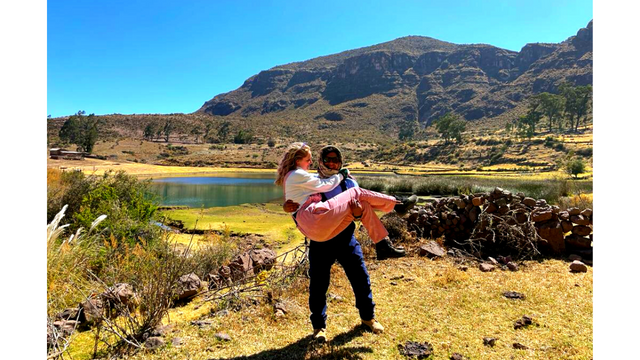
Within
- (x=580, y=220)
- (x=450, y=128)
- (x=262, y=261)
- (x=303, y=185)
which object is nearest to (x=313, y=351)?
(x=303, y=185)

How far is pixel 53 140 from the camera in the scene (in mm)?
71500

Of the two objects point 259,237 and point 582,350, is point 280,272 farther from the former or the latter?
point 259,237

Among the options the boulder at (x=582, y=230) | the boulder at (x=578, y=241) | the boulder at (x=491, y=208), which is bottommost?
the boulder at (x=578, y=241)

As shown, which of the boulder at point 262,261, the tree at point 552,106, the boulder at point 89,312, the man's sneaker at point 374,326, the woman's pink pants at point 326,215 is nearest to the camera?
the woman's pink pants at point 326,215

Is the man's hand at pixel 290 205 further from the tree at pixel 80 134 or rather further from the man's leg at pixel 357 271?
the tree at pixel 80 134

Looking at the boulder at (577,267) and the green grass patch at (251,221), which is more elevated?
the boulder at (577,267)

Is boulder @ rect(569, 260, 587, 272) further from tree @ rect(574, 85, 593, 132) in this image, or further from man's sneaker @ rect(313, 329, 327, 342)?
tree @ rect(574, 85, 593, 132)

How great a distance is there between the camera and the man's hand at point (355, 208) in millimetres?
2975

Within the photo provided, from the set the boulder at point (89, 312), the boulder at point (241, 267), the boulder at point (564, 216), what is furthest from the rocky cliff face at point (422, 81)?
the boulder at point (89, 312)

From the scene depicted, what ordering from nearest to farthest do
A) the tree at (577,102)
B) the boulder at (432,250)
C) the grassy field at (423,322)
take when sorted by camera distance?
the grassy field at (423,322) → the boulder at (432,250) → the tree at (577,102)

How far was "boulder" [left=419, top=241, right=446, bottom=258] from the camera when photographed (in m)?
6.19

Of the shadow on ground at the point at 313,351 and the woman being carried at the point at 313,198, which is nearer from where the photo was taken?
the woman being carried at the point at 313,198

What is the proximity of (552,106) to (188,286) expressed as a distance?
83696 mm

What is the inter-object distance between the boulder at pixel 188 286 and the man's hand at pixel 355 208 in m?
2.79
